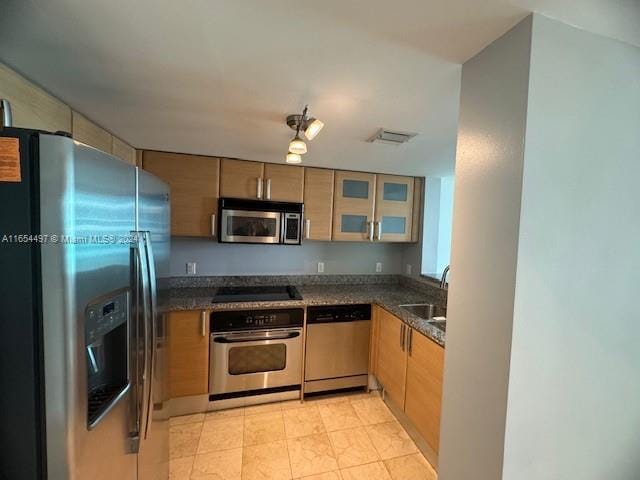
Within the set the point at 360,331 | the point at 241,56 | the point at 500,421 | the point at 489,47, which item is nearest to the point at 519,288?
the point at 500,421

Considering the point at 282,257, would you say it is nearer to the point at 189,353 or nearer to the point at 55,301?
the point at 189,353

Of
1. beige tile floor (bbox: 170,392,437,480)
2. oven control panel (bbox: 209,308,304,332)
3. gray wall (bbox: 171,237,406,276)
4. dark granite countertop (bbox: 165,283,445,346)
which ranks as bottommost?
beige tile floor (bbox: 170,392,437,480)

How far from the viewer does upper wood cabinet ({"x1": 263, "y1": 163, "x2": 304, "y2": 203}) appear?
8.16ft

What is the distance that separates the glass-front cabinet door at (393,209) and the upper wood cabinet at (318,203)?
0.51 m

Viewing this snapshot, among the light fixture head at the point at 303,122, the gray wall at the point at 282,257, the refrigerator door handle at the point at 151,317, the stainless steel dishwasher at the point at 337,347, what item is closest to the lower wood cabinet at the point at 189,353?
the gray wall at the point at 282,257

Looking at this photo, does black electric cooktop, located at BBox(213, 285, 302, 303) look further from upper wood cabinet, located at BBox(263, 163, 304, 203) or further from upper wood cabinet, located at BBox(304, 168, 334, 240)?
upper wood cabinet, located at BBox(263, 163, 304, 203)

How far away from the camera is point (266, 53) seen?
976 mm

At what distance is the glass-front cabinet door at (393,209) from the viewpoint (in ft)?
9.11

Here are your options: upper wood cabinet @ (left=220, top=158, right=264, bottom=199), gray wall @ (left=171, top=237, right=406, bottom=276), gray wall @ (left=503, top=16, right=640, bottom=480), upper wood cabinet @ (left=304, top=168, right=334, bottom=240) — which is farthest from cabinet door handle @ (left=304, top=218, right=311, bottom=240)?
gray wall @ (left=503, top=16, right=640, bottom=480)

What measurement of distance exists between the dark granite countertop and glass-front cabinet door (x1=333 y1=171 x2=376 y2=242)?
1.86ft

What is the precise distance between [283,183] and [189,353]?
166 centimetres

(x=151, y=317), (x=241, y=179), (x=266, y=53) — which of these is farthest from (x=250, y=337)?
(x=266, y=53)

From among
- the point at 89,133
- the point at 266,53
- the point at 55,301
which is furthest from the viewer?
the point at 89,133

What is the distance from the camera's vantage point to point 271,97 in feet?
4.24
